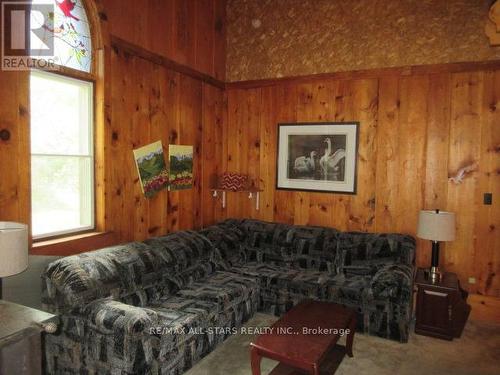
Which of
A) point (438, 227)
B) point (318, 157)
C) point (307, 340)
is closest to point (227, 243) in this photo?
point (318, 157)

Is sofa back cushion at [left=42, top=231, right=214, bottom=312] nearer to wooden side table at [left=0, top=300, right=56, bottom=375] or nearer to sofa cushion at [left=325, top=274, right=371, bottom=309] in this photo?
wooden side table at [left=0, top=300, right=56, bottom=375]

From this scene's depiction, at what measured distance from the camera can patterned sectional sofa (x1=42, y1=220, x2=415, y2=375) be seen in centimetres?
234

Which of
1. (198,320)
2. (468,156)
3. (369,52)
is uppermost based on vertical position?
(369,52)

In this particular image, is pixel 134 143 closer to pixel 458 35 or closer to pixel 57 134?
pixel 57 134

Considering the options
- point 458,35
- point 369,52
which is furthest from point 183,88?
point 458,35

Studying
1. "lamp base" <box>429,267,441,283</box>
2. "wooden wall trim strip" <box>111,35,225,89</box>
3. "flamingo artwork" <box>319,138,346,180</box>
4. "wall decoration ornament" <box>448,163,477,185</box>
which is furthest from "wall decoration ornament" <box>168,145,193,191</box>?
"wall decoration ornament" <box>448,163,477,185</box>

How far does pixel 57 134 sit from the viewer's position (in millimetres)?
2941

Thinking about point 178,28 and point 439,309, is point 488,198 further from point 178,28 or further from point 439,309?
point 178,28

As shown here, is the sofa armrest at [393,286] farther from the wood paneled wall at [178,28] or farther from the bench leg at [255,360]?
the wood paneled wall at [178,28]

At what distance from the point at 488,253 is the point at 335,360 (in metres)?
2.08

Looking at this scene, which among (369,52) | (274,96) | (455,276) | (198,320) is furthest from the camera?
(274,96)

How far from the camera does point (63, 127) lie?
2990 millimetres

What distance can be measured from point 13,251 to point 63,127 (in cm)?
133

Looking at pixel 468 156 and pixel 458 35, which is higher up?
pixel 458 35
